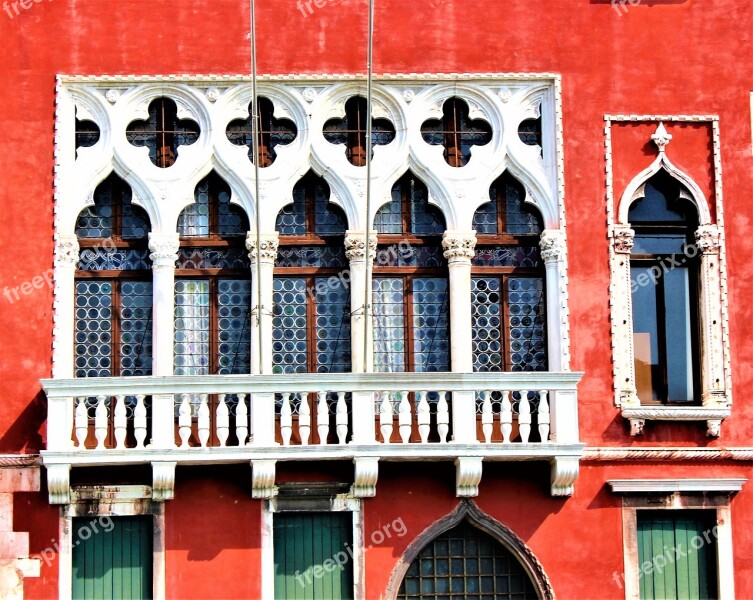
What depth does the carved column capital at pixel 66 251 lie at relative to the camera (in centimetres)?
2070

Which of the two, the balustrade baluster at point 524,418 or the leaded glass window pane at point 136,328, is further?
the leaded glass window pane at point 136,328

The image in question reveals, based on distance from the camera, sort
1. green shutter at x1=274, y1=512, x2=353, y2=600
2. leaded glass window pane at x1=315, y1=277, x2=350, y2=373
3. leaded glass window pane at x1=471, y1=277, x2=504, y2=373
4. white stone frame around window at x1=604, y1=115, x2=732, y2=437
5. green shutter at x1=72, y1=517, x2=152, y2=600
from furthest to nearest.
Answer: leaded glass window pane at x1=471, y1=277, x2=504, y2=373 < leaded glass window pane at x1=315, y1=277, x2=350, y2=373 < white stone frame around window at x1=604, y1=115, x2=732, y2=437 < green shutter at x1=274, y1=512, x2=353, y2=600 < green shutter at x1=72, y1=517, x2=152, y2=600

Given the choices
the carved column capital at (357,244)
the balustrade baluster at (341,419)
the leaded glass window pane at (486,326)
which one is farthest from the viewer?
the leaded glass window pane at (486,326)

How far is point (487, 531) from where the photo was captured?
803 inches

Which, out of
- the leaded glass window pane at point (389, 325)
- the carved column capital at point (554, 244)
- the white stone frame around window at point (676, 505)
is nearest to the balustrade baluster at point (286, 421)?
the leaded glass window pane at point (389, 325)

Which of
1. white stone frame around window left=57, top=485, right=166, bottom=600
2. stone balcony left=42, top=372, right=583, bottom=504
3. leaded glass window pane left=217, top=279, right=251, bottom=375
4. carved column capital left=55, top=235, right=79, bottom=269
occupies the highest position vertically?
carved column capital left=55, top=235, right=79, bottom=269

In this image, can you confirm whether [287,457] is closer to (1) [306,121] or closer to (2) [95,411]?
(2) [95,411]

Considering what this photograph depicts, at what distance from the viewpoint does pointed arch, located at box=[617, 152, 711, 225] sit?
21.1m

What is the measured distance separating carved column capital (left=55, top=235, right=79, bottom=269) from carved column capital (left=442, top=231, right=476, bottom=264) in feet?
14.8

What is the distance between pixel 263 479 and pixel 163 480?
1160mm

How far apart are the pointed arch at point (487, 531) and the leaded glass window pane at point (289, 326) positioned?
2.52 m

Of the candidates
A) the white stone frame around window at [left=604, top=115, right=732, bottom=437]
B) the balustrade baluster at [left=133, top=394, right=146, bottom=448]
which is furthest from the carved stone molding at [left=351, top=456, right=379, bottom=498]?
the white stone frame around window at [left=604, top=115, right=732, bottom=437]

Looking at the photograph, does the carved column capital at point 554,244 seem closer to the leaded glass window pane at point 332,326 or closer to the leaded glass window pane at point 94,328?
the leaded glass window pane at point 332,326

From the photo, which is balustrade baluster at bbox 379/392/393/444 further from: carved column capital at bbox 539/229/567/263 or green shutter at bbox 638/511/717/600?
green shutter at bbox 638/511/717/600
